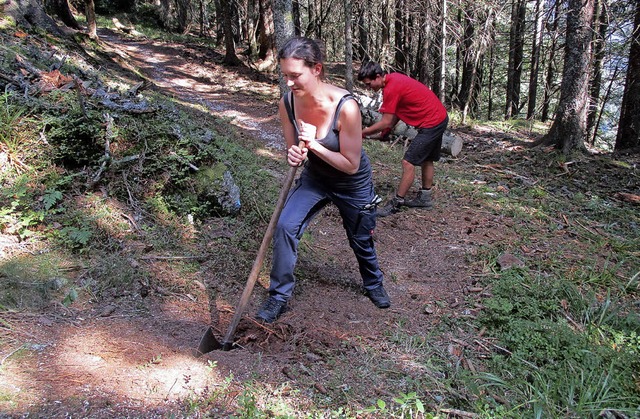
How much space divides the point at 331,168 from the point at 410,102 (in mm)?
2748

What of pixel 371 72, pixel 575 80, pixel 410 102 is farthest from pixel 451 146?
pixel 371 72

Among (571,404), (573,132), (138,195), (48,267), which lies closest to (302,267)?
(138,195)

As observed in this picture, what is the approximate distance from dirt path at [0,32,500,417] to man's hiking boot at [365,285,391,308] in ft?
0.27

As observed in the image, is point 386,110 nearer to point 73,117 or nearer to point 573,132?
point 73,117

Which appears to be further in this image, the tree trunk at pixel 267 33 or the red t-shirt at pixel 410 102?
the tree trunk at pixel 267 33

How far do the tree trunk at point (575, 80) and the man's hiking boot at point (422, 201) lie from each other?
3.63 m

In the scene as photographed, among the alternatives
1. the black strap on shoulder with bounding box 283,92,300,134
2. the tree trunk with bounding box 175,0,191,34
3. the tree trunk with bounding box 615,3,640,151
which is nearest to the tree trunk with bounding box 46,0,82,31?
the tree trunk with bounding box 175,0,191,34

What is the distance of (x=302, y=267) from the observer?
4.16 m

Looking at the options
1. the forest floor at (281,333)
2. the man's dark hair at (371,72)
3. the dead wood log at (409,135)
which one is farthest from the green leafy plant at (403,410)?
the dead wood log at (409,135)

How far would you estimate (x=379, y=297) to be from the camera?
366 cm

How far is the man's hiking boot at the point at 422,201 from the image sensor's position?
233 inches

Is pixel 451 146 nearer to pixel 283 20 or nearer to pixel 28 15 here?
pixel 283 20

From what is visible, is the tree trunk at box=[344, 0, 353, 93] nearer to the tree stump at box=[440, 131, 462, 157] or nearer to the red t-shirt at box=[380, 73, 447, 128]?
the tree stump at box=[440, 131, 462, 157]

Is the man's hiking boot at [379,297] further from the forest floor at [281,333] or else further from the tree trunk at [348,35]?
the tree trunk at [348,35]
